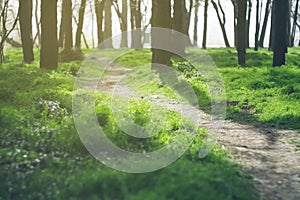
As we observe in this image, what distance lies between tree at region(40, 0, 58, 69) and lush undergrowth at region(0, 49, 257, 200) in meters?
8.18

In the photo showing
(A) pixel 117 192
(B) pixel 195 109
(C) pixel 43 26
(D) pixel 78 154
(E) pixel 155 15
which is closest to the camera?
(A) pixel 117 192

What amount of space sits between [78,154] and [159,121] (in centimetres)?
215

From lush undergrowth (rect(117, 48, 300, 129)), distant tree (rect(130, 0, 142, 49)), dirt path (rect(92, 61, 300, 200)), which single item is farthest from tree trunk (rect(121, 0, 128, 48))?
dirt path (rect(92, 61, 300, 200))

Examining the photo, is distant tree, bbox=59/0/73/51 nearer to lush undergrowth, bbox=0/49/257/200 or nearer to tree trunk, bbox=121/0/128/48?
lush undergrowth, bbox=0/49/257/200

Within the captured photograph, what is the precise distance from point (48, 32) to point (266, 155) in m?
10.6

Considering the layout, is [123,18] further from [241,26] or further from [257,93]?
[257,93]

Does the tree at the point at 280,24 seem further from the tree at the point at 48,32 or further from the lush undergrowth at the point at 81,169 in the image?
the lush undergrowth at the point at 81,169

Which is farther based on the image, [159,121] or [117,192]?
[159,121]

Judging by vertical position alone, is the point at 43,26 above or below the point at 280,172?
above

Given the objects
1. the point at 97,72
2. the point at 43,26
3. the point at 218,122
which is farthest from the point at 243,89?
the point at 97,72

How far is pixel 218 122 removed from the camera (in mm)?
9477

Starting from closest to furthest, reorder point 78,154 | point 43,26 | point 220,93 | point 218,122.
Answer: point 78,154 → point 218,122 → point 220,93 → point 43,26

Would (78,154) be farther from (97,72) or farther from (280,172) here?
(97,72)

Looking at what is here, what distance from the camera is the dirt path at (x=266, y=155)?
17.6ft
